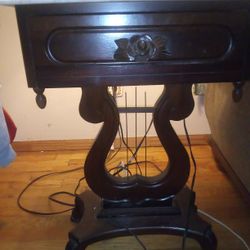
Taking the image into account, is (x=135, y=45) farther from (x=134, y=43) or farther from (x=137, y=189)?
(x=137, y=189)

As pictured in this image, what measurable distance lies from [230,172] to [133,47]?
27.9 inches

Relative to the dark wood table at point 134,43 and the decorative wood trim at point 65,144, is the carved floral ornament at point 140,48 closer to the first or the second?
the dark wood table at point 134,43

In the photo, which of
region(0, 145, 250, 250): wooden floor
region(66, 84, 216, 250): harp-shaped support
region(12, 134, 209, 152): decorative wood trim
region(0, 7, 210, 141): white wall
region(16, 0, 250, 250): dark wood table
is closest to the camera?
region(16, 0, 250, 250): dark wood table

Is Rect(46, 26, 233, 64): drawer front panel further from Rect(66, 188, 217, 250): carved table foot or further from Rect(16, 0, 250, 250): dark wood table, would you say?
Rect(66, 188, 217, 250): carved table foot

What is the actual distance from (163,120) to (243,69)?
22 centimetres

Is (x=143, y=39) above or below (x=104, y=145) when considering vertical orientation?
above

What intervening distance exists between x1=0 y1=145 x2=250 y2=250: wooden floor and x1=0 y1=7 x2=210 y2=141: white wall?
0.35ft

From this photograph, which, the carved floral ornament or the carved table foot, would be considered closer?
the carved floral ornament

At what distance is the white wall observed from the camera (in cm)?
125

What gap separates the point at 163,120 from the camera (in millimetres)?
707

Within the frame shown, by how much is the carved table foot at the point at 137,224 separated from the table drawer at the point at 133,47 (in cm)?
40

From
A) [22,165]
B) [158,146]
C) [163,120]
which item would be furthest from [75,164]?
[163,120]

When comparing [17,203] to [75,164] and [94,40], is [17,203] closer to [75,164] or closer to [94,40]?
[75,164]

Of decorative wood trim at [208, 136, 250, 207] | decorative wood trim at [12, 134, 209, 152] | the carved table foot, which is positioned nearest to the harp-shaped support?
the carved table foot
